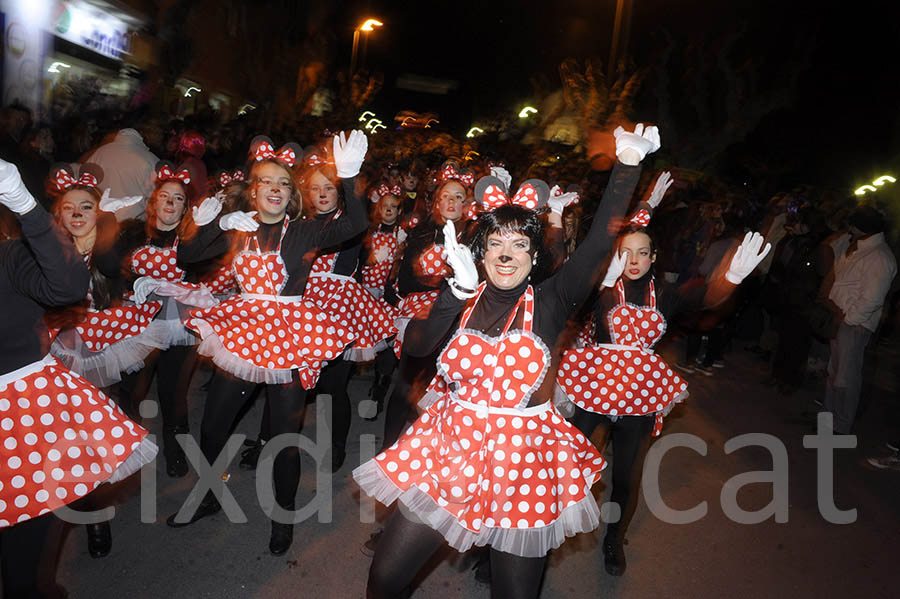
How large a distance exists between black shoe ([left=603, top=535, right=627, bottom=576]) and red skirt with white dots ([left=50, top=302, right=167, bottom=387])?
320cm

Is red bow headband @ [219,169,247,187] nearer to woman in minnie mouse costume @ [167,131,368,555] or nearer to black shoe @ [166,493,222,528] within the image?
woman in minnie mouse costume @ [167,131,368,555]

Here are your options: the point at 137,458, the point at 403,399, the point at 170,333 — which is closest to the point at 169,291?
the point at 170,333

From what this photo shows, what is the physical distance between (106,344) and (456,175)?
2727 mm

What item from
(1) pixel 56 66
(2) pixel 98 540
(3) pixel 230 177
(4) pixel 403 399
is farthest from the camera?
(1) pixel 56 66

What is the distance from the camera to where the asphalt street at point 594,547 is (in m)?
3.52

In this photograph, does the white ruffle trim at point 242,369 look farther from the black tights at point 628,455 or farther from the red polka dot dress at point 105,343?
the black tights at point 628,455

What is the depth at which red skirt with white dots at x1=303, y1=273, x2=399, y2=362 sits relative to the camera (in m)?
4.98

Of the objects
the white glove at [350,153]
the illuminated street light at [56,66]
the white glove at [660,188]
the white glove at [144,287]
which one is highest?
the illuminated street light at [56,66]

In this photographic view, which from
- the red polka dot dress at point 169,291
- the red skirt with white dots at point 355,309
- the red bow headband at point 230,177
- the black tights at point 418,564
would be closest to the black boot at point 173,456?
the red polka dot dress at point 169,291

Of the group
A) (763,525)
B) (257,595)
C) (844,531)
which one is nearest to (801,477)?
(844,531)

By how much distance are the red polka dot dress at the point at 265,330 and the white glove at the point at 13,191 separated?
1542mm

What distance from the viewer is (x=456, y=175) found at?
5.06m

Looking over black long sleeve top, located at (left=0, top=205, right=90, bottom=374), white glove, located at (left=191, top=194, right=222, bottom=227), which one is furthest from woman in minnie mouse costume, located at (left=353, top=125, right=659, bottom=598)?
white glove, located at (left=191, top=194, right=222, bottom=227)

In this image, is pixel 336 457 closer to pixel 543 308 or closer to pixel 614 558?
pixel 614 558
